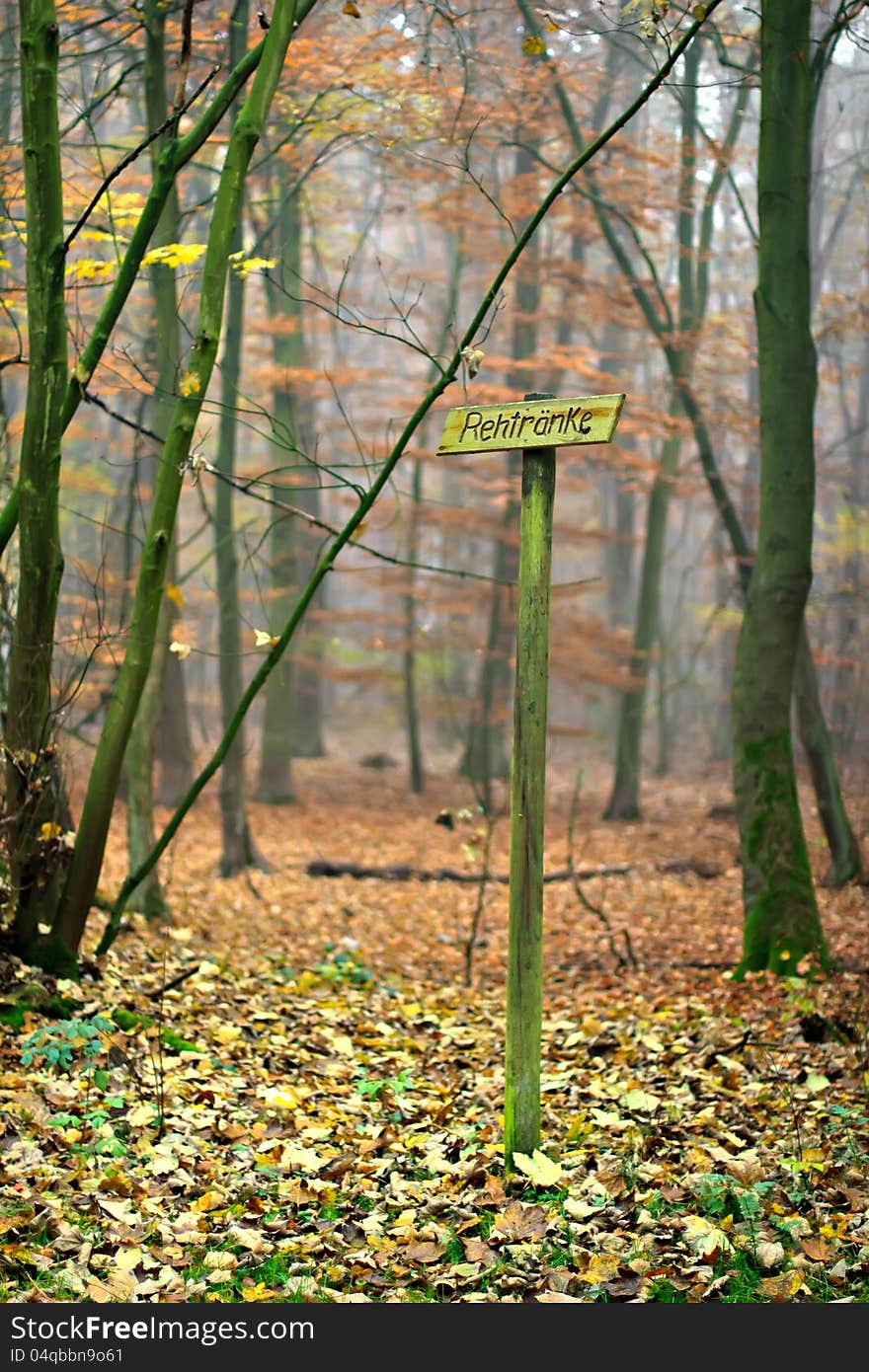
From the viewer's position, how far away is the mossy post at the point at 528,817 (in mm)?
4355

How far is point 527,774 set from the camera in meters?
4.39

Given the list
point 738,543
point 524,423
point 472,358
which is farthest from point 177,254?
point 738,543

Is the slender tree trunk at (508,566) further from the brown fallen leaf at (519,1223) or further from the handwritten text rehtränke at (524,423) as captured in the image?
the brown fallen leaf at (519,1223)

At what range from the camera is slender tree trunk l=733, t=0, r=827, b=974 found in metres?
7.45

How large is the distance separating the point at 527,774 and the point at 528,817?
0.16 m

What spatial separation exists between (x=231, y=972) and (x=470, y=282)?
55.5 feet

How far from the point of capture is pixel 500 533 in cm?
1661

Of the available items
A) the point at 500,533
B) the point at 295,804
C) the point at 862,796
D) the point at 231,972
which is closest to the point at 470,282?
the point at 500,533

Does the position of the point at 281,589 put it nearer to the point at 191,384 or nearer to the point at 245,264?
the point at 245,264

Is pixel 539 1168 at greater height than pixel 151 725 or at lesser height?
lesser

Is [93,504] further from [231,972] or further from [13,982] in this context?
[13,982]

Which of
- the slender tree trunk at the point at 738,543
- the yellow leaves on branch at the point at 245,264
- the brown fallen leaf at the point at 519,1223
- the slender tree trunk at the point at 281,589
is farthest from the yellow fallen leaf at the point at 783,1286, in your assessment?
the slender tree trunk at the point at 281,589

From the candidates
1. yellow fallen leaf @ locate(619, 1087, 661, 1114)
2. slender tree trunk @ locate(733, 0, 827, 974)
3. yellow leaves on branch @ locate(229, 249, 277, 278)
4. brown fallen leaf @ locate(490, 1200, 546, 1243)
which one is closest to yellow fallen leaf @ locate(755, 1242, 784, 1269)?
brown fallen leaf @ locate(490, 1200, 546, 1243)

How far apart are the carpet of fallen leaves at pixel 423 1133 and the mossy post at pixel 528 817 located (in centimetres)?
29
